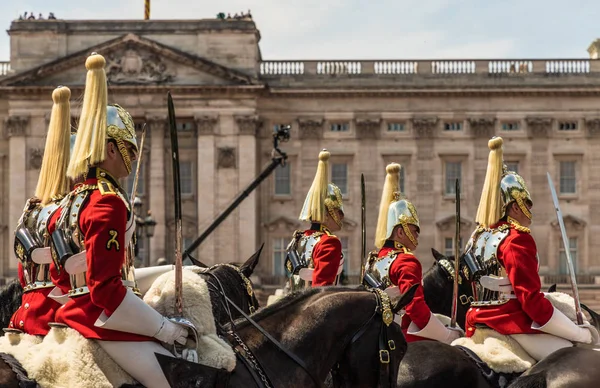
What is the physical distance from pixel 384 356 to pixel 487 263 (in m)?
2.80

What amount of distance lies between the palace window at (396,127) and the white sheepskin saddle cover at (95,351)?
171ft

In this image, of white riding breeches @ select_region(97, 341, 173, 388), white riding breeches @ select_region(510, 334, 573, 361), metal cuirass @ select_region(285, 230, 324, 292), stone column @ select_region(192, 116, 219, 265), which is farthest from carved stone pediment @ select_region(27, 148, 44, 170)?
white riding breeches @ select_region(97, 341, 173, 388)

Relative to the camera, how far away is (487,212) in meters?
10.8

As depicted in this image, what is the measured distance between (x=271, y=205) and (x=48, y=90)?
11.7 meters

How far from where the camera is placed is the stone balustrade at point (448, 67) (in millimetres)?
59906

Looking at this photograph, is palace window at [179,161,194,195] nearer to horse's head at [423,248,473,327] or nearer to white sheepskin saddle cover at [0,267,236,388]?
horse's head at [423,248,473,327]

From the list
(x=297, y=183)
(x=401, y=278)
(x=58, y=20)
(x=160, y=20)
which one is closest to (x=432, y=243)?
(x=297, y=183)

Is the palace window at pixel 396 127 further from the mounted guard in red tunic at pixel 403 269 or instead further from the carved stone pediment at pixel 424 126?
the mounted guard in red tunic at pixel 403 269

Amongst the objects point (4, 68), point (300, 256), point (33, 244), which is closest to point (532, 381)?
point (33, 244)

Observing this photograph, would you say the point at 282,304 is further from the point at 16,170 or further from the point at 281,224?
the point at 16,170

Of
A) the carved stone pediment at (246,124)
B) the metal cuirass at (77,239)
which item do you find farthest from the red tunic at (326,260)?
the carved stone pediment at (246,124)

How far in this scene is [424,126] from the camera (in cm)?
5950

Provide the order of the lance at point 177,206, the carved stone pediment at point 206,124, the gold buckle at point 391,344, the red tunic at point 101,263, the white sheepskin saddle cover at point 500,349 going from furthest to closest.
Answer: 1. the carved stone pediment at point 206,124
2. the white sheepskin saddle cover at point 500,349
3. the gold buckle at point 391,344
4. the lance at point 177,206
5. the red tunic at point 101,263

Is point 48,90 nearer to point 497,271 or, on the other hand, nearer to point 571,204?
point 571,204
